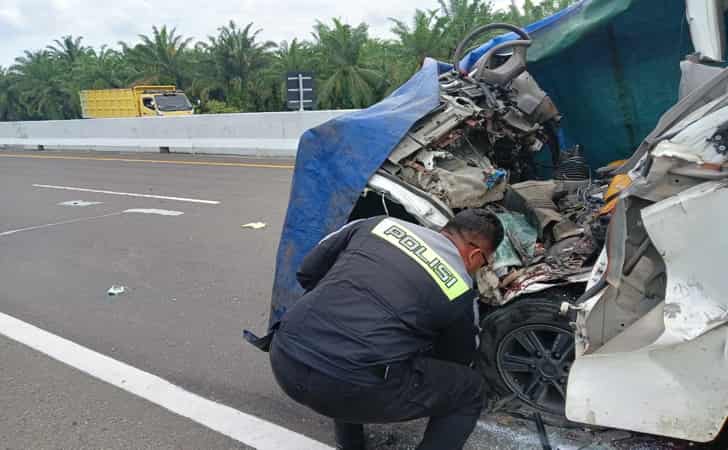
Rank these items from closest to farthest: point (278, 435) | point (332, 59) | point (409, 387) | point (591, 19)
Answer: point (409, 387) → point (278, 435) → point (591, 19) → point (332, 59)

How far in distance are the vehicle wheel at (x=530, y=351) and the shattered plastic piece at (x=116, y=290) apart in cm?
336

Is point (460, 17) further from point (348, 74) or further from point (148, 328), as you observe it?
point (148, 328)

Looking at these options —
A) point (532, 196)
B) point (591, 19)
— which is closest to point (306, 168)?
point (532, 196)

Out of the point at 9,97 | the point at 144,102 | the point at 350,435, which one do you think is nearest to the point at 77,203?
the point at 350,435

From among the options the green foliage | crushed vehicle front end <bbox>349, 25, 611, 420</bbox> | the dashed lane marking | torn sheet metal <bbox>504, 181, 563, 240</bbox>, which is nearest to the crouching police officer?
crushed vehicle front end <bbox>349, 25, 611, 420</bbox>

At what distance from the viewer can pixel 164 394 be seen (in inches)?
133

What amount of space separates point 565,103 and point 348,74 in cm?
1885

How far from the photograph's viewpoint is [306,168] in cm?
343

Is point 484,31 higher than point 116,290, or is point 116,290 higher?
point 484,31

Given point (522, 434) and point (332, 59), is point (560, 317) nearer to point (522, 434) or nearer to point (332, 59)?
point (522, 434)

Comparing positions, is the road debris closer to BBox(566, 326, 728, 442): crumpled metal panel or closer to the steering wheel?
the steering wheel

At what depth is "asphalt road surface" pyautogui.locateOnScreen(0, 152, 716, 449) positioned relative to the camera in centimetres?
301

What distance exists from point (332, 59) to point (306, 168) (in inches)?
819

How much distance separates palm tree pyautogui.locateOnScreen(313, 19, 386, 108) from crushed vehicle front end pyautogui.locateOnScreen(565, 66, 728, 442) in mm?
20734
